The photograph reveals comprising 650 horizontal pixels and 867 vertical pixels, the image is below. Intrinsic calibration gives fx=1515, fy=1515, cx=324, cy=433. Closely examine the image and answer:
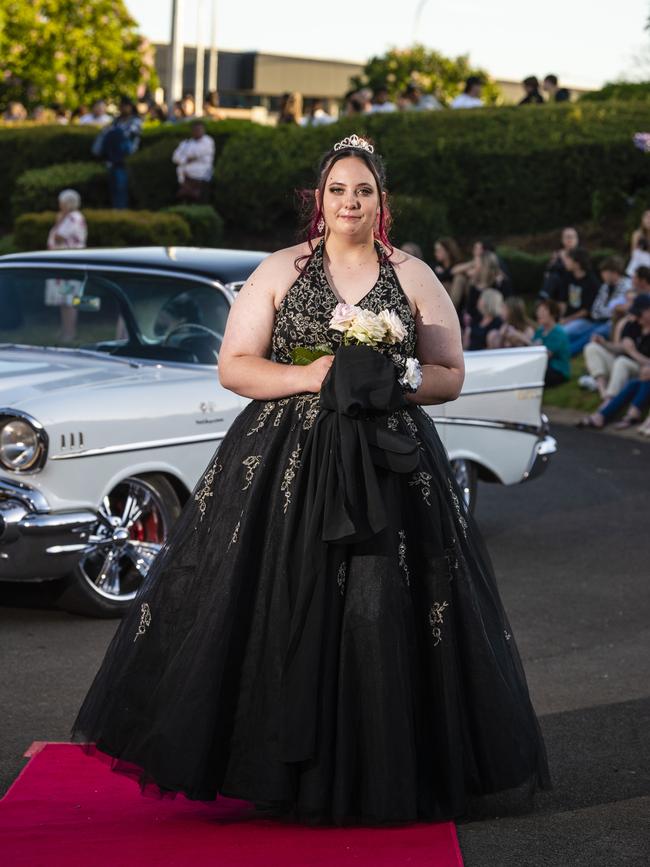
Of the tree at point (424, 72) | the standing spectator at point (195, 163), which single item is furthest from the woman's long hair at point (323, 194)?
the tree at point (424, 72)

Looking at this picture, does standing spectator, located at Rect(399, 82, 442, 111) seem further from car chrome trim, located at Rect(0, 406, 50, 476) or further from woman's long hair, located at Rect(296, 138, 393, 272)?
woman's long hair, located at Rect(296, 138, 393, 272)

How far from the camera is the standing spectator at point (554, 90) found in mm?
25688

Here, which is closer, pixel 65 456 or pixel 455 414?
pixel 65 456

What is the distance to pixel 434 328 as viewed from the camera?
15.8 feet

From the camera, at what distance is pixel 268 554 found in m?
→ 4.50

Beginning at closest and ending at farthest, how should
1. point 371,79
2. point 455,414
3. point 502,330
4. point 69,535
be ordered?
point 69,535
point 455,414
point 502,330
point 371,79

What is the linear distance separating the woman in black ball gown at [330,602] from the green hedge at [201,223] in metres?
18.5

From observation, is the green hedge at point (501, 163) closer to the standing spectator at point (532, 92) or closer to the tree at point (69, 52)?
the standing spectator at point (532, 92)

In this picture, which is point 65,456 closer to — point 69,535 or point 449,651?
point 69,535

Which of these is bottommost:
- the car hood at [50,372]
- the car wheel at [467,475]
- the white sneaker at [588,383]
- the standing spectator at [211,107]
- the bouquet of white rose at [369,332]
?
the white sneaker at [588,383]

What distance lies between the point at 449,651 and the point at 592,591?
395cm

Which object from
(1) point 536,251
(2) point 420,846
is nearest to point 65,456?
(2) point 420,846

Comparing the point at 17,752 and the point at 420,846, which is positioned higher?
the point at 420,846

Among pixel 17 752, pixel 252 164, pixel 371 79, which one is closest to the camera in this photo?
pixel 17 752
